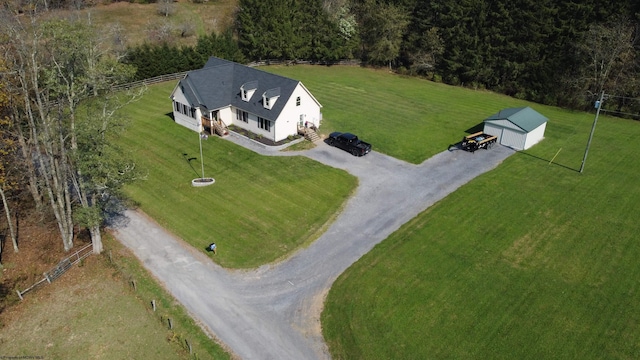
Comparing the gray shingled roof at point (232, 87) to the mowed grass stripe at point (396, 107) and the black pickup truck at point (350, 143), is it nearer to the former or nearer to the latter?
the black pickup truck at point (350, 143)

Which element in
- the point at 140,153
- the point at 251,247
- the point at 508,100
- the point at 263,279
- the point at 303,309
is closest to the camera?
the point at 303,309

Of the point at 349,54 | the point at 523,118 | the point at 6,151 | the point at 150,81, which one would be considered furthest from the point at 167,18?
the point at 523,118

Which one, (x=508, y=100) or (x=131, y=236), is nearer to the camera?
(x=131, y=236)

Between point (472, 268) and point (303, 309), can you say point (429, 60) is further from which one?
point (303, 309)

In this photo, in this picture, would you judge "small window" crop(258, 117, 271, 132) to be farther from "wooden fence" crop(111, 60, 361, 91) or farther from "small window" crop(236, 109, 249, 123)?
"wooden fence" crop(111, 60, 361, 91)

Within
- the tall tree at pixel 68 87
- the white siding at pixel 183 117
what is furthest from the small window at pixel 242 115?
the tall tree at pixel 68 87

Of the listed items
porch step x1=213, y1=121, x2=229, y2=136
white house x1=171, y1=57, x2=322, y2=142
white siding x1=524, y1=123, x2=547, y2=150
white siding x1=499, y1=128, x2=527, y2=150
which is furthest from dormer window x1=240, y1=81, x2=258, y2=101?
white siding x1=524, y1=123, x2=547, y2=150

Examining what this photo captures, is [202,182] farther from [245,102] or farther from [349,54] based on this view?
Answer: [349,54]

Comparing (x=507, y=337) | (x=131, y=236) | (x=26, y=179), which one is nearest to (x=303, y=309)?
(x=507, y=337)
